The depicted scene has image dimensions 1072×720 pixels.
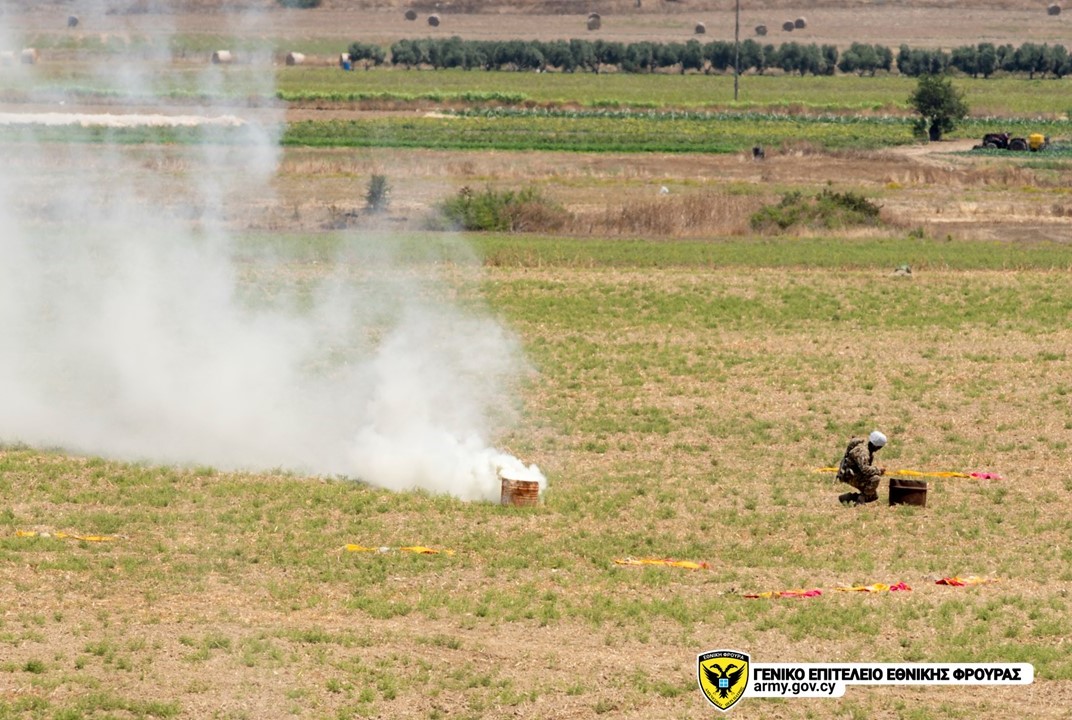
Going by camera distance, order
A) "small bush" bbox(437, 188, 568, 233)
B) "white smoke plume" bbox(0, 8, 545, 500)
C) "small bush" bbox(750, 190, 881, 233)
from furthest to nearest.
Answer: "small bush" bbox(750, 190, 881, 233) → "small bush" bbox(437, 188, 568, 233) → "white smoke plume" bbox(0, 8, 545, 500)

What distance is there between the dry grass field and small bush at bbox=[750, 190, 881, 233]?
27.4 ft

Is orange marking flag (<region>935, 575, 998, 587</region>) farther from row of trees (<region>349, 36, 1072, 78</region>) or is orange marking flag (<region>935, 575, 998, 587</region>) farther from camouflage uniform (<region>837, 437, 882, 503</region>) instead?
row of trees (<region>349, 36, 1072, 78</region>)

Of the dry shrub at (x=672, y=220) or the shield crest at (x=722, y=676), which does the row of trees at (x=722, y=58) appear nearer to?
the dry shrub at (x=672, y=220)

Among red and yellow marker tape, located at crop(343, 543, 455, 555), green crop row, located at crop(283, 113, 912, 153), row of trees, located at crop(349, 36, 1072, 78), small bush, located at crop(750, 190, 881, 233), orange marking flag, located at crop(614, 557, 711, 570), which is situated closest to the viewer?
orange marking flag, located at crop(614, 557, 711, 570)

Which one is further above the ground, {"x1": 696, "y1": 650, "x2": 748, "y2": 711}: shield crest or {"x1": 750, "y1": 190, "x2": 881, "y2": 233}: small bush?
{"x1": 750, "y1": 190, "x2": 881, "y2": 233}: small bush

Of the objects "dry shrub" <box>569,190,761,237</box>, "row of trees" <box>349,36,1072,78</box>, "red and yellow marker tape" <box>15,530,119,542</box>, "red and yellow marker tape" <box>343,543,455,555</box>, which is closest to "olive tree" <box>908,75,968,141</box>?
"dry shrub" <box>569,190,761,237</box>

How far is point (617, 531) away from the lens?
2088 centimetres

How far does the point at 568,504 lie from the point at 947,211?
41852 mm

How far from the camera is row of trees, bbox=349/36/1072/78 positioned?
468ft

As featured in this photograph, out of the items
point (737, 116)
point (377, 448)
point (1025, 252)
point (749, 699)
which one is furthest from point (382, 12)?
point (749, 699)

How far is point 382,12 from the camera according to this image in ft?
488

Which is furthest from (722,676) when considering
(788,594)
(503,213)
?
(503,213)

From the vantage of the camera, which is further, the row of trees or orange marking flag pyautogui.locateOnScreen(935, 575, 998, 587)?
the row of trees

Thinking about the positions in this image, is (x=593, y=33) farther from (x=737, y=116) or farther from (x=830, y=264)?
(x=830, y=264)
